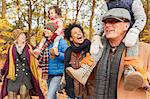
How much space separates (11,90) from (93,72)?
12.7 ft

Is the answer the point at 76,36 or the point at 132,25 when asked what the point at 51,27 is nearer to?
the point at 76,36

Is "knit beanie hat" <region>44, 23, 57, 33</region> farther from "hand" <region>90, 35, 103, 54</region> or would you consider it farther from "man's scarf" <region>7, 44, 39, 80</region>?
"hand" <region>90, 35, 103, 54</region>

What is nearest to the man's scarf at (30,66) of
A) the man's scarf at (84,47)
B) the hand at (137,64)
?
the man's scarf at (84,47)

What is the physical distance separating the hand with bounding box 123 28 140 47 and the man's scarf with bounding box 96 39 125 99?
67 mm

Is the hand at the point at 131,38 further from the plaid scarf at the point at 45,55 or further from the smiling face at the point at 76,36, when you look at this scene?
the plaid scarf at the point at 45,55

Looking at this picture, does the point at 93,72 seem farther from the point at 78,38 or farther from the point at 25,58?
the point at 25,58

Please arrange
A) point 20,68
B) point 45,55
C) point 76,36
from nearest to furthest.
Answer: point 76,36 < point 45,55 < point 20,68

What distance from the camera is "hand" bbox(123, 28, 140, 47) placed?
9.95 ft

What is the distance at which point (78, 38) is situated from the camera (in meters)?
5.37

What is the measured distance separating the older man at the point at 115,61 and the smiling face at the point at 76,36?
2.18 meters

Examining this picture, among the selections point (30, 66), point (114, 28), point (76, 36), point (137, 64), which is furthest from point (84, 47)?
point (137, 64)

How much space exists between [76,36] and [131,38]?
243 cm

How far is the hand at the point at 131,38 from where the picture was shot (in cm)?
303

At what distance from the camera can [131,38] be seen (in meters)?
3.04
